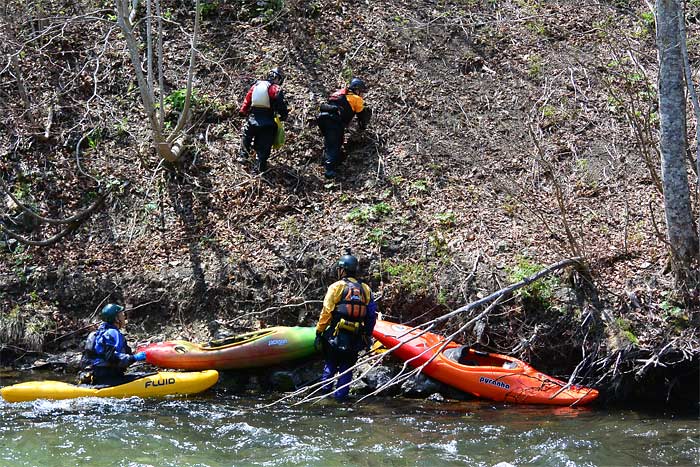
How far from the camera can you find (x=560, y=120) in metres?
12.0

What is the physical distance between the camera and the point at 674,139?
8.67m

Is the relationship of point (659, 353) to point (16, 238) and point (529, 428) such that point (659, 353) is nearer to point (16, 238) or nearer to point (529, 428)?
point (529, 428)

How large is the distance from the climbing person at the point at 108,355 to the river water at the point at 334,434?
0.32 meters

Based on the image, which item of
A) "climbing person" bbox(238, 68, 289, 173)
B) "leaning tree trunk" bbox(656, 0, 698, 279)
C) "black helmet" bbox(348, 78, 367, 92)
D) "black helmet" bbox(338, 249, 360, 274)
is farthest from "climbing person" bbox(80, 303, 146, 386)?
"leaning tree trunk" bbox(656, 0, 698, 279)

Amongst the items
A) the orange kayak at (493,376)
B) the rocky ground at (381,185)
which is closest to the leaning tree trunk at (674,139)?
the rocky ground at (381,185)

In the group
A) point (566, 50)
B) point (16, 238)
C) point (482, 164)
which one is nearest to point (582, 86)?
point (566, 50)

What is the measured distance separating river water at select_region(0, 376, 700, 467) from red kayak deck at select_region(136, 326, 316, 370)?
533mm

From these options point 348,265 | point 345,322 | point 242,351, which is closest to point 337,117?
point 348,265

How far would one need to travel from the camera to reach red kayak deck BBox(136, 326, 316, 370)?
9.42m

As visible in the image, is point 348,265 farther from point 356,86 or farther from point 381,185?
point 356,86

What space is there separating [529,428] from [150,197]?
A: 21.4 ft

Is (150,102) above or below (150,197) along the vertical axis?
above

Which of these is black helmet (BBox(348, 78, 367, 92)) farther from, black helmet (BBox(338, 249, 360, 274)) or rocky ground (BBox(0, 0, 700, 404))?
black helmet (BBox(338, 249, 360, 274))

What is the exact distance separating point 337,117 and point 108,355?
4.58 m
